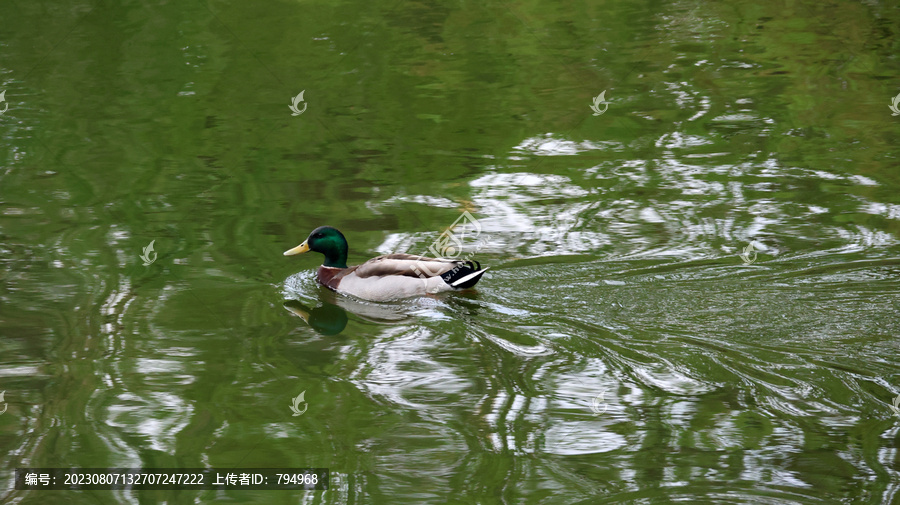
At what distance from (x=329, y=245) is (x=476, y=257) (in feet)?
3.86

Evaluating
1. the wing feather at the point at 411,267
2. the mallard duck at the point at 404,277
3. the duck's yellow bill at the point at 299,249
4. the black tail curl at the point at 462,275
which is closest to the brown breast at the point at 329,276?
the mallard duck at the point at 404,277

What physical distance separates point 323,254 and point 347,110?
439 cm

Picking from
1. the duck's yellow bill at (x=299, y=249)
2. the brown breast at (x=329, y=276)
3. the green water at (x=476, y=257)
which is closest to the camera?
the green water at (x=476, y=257)

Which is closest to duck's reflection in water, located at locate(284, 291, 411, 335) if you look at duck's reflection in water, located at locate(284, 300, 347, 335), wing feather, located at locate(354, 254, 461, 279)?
duck's reflection in water, located at locate(284, 300, 347, 335)

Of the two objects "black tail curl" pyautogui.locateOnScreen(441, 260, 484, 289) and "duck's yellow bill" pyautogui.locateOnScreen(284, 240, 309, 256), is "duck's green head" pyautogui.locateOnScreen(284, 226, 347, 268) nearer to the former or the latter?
"duck's yellow bill" pyautogui.locateOnScreen(284, 240, 309, 256)

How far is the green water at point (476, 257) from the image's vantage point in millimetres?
5406

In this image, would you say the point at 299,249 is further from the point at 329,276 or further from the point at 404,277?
the point at 404,277

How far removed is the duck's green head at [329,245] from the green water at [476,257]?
12.1 inches

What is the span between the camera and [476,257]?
8.20 meters

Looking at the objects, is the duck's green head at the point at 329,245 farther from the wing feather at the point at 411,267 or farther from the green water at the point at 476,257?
the wing feather at the point at 411,267

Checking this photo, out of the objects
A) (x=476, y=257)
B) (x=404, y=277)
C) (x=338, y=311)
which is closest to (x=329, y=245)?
(x=338, y=311)

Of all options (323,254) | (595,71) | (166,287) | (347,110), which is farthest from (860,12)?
(166,287)

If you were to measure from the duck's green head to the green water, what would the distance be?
31 cm

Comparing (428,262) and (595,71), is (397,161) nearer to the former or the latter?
(428,262)
